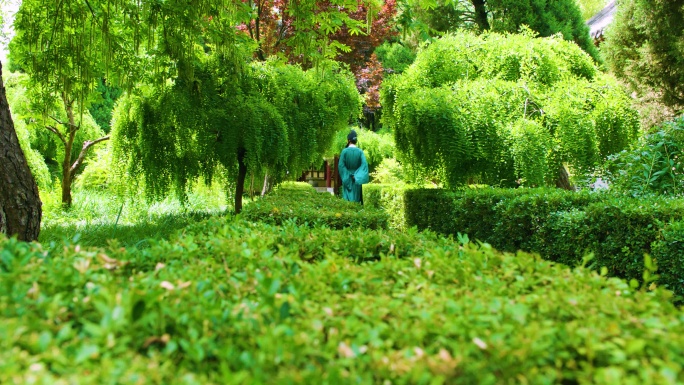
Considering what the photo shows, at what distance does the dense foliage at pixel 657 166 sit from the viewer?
562 cm

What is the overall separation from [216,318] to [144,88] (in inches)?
275

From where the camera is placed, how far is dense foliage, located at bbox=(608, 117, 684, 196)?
18.4 ft

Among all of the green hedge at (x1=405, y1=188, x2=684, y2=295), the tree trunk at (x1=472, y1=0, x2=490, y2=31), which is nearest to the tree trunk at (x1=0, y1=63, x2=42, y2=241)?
the green hedge at (x1=405, y1=188, x2=684, y2=295)

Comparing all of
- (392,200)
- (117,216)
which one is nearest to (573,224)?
(392,200)

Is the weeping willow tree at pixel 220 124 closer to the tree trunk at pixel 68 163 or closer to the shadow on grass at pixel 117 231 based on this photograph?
the shadow on grass at pixel 117 231

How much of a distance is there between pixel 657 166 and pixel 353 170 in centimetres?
540

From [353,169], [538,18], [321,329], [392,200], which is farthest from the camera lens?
[538,18]

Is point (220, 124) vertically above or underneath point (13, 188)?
above

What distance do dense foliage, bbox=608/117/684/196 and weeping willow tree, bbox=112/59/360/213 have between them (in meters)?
3.96

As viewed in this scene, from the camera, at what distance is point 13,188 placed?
13.0 ft

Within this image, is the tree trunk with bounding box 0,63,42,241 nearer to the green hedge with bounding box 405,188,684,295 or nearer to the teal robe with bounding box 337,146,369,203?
the green hedge with bounding box 405,188,684,295

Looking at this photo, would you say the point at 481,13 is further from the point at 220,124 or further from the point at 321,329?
the point at 321,329

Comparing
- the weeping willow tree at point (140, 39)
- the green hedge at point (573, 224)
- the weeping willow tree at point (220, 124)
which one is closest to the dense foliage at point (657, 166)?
the green hedge at point (573, 224)

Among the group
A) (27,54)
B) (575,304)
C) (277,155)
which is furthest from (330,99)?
(575,304)
